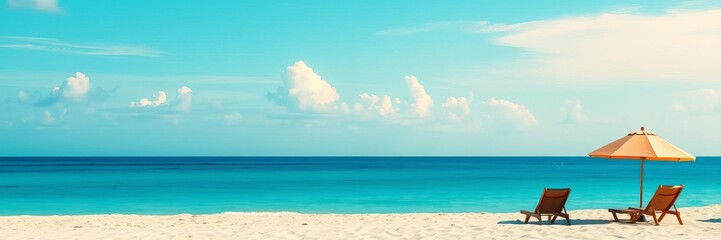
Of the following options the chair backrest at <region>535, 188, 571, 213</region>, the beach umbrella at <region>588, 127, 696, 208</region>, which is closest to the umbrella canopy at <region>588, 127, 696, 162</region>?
the beach umbrella at <region>588, 127, 696, 208</region>

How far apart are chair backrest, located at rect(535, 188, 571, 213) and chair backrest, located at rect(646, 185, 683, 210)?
128cm

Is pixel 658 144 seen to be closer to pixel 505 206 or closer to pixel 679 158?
pixel 679 158

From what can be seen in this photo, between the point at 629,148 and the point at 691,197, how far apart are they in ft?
65.6

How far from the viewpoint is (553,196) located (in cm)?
1159

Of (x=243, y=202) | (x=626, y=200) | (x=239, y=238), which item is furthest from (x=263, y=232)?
(x=626, y=200)

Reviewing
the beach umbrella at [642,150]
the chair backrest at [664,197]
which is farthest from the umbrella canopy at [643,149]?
the chair backrest at [664,197]

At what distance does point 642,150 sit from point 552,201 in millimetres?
1720

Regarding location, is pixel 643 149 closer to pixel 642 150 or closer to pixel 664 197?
pixel 642 150

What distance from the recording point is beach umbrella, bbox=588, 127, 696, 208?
11680 mm

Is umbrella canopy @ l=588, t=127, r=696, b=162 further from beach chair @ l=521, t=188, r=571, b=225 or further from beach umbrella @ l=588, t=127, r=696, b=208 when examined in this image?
beach chair @ l=521, t=188, r=571, b=225

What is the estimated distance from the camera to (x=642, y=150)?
1185 cm

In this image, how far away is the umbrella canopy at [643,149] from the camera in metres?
11.7

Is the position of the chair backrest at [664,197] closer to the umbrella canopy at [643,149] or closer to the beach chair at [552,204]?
the umbrella canopy at [643,149]

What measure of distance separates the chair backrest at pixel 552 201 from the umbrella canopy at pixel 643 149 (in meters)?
0.91
